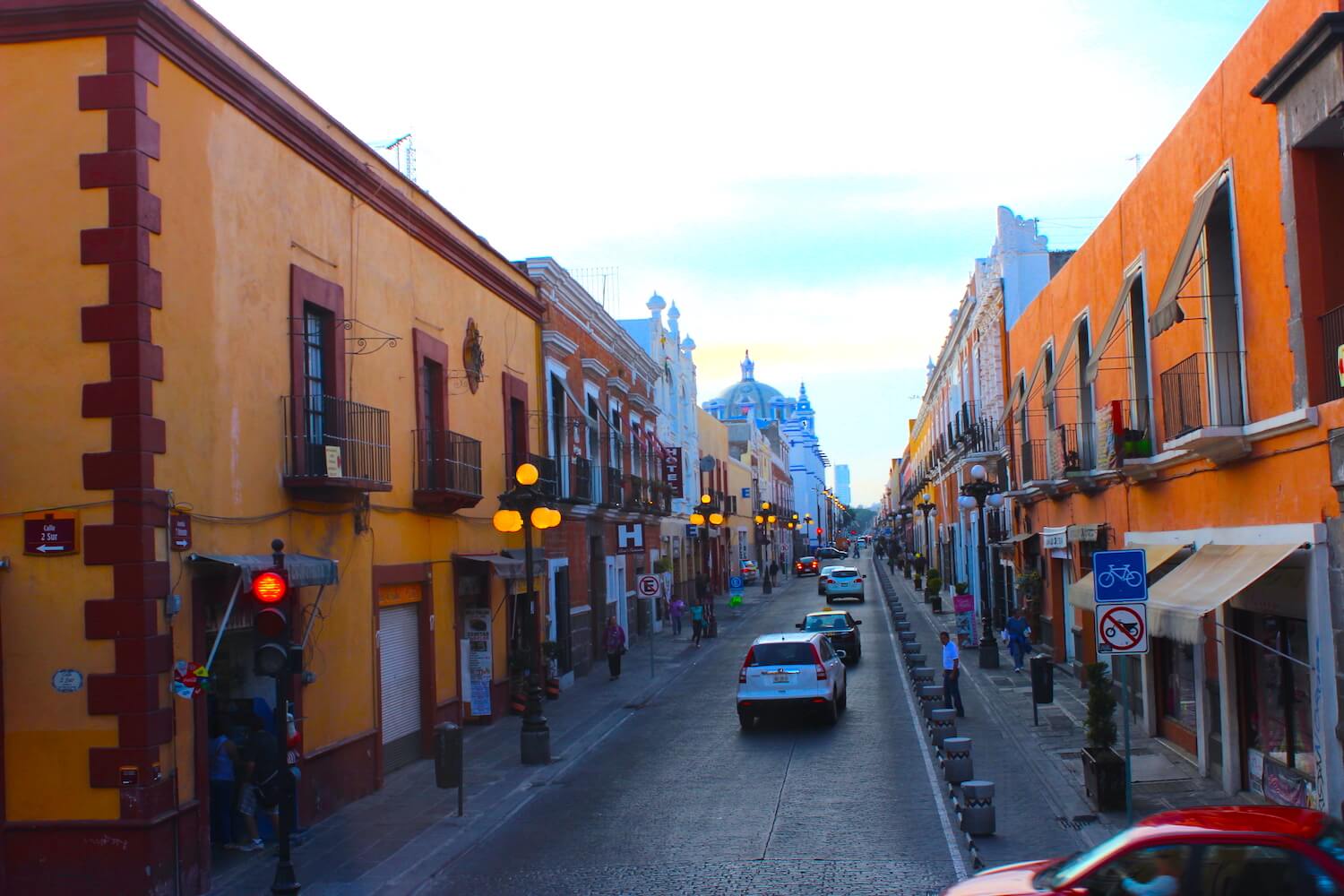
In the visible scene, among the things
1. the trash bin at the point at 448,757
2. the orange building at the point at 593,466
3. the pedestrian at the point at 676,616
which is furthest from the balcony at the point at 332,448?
the pedestrian at the point at 676,616

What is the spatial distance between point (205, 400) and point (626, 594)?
25.2 metres

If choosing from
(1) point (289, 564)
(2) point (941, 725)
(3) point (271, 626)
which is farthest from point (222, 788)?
(2) point (941, 725)

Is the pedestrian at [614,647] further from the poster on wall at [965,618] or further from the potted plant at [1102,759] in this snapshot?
the potted plant at [1102,759]

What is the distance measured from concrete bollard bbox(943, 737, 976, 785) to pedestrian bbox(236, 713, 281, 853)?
749 cm

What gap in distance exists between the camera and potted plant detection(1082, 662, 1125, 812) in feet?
46.1

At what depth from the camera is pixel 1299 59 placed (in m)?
10.9

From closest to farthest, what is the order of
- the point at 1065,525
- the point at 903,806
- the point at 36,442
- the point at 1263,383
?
the point at 36,442 < the point at 1263,383 < the point at 903,806 < the point at 1065,525

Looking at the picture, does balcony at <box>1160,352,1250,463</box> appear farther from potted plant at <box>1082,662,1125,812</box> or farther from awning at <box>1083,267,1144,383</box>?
potted plant at <box>1082,662,1125,812</box>

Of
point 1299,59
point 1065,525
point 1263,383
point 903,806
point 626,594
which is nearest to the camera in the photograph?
point 1299,59

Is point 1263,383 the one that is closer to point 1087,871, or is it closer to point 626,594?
point 1087,871

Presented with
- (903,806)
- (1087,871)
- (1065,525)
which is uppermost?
(1065,525)

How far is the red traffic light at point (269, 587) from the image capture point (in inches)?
442

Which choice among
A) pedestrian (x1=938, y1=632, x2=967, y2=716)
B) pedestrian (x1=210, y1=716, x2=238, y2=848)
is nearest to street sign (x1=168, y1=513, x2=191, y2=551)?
pedestrian (x1=210, y1=716, x2=238, y2=848)

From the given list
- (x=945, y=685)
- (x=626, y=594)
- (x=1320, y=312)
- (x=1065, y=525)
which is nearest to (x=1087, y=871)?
(x=1320, y=312)
